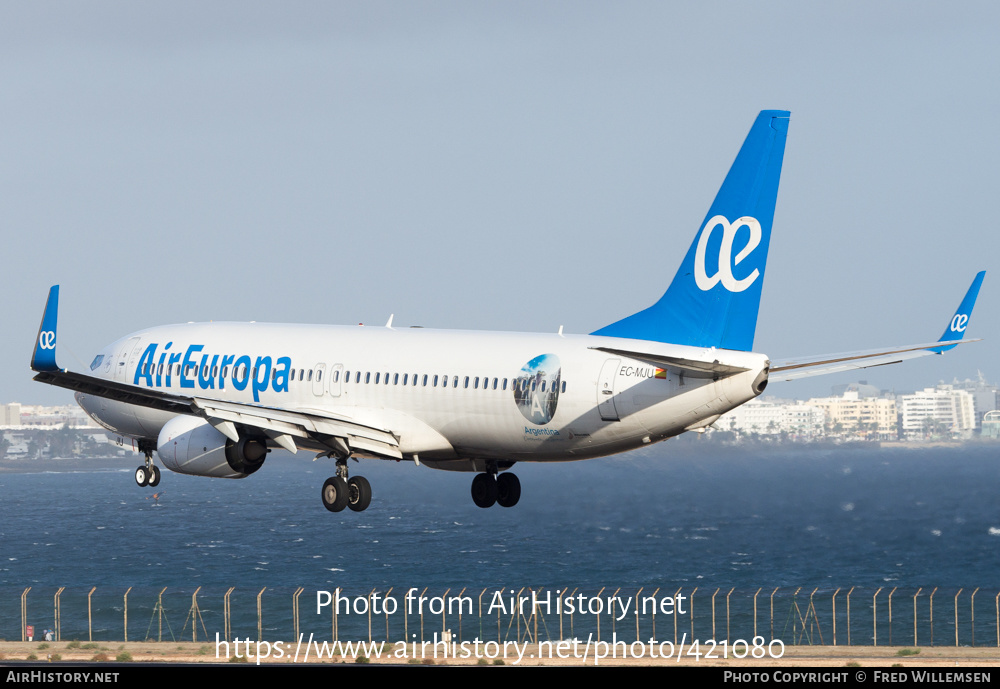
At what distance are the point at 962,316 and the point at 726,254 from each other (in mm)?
7663

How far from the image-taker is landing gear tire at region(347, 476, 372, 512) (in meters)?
43.8

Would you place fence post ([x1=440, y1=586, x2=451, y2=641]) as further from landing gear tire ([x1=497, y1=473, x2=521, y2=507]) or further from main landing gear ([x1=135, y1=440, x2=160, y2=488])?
landing gear tire ([x1=497, y1=473, x2=521, y2=507])

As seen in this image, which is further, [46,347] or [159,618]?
[159,618]

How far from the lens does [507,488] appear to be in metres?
47.0

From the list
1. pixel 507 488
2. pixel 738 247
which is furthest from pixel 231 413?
pixel 738 247

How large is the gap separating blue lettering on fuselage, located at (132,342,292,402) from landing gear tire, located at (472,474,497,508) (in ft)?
25.1

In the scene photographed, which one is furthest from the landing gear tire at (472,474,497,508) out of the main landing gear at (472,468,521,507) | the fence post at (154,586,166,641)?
the fence post at (154,586,166,641)

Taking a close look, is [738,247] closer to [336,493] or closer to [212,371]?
[336,493]

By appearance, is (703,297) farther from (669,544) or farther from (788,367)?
(669,544)

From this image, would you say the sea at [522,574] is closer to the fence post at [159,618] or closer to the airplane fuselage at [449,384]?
the fence post at [159,618]

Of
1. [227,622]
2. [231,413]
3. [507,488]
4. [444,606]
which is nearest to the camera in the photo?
[231,413]

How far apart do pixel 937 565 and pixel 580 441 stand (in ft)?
477

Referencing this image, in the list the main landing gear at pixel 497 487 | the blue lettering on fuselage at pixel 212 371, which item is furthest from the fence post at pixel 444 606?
the main landing gear at pixel 497 487
